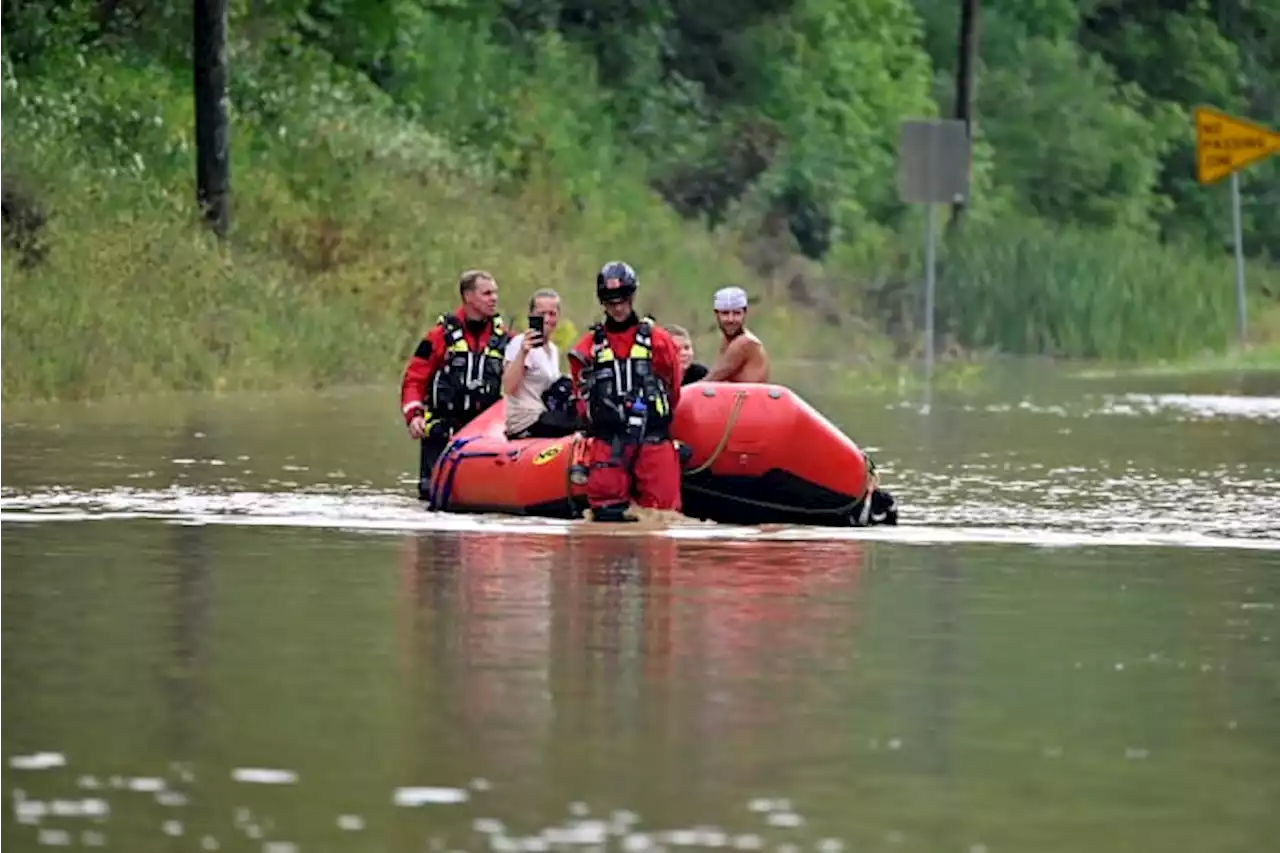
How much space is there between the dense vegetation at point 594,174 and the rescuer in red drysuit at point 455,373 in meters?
12.3

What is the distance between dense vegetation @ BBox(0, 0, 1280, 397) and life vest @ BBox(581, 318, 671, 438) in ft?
48.1

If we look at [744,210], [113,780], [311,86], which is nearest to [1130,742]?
[113,780]

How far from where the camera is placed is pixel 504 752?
1129 cm

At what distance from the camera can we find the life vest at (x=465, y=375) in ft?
74.7

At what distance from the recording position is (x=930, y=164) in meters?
49.9

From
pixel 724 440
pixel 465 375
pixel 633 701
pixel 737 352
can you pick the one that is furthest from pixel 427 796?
pixel 465 375

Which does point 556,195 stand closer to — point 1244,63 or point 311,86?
point 311,86

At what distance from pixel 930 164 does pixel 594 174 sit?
776 centimetres

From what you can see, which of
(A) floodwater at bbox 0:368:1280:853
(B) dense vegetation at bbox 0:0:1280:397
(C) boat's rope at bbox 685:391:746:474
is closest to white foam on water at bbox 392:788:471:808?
(A) floodwater at bbox 0:368:1280:853

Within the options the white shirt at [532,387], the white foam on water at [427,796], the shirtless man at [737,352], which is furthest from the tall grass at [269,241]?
the white foam on water at [427,796]

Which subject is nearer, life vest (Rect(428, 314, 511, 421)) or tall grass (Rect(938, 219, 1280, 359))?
life vest (Rect(428, 314, 511, 421))

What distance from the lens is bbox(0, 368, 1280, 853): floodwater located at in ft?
33.5

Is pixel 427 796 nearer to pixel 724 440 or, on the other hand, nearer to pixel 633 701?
pixel 633 701

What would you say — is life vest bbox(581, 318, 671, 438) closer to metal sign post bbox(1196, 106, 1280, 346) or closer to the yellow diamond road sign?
metal sign post bbox(1196, 106, 1280, 346)
